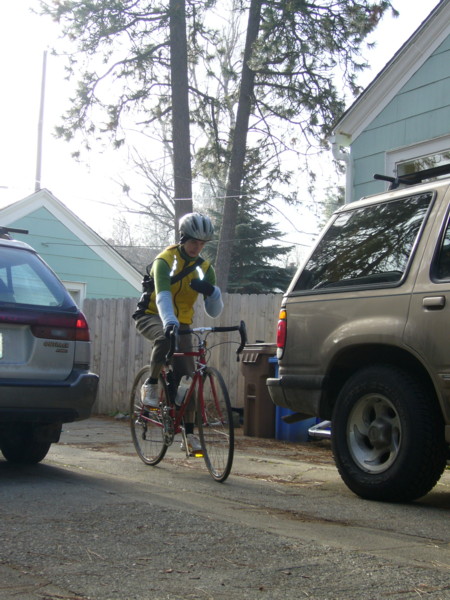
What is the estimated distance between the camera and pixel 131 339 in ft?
44.5

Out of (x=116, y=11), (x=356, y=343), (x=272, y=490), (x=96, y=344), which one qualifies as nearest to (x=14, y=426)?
(x=272, y=490)

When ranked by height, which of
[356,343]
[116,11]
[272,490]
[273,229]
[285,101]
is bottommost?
[272,490]

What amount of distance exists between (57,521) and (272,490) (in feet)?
6.06

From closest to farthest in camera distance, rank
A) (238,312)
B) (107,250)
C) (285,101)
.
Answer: (238,312), (285,101), (107,250)

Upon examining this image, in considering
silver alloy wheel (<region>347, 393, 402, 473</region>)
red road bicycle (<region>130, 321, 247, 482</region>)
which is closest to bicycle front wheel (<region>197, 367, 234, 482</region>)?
red road bicycle (<region>130, 321, 247, 482</region>)

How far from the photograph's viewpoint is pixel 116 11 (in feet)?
61.4

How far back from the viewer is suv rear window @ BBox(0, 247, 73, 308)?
6.18 m

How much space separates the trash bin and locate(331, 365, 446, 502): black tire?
4.32 meters

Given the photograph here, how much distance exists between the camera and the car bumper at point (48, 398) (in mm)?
5793

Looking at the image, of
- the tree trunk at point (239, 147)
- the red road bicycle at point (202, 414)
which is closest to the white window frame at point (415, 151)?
the red road bicycle at point (202, 414)

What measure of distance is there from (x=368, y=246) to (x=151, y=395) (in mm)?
2166

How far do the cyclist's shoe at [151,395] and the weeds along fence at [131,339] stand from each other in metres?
4.83

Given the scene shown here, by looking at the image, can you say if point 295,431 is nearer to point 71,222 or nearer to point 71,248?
point 71,248

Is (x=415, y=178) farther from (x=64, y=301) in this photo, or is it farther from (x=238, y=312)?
(x=238, y=312)
